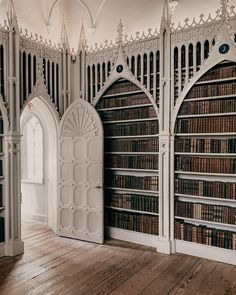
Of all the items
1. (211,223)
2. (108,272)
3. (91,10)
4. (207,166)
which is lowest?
(108,272)

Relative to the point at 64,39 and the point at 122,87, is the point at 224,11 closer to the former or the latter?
the point at 122,87

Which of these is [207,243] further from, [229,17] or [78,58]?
[78,58]

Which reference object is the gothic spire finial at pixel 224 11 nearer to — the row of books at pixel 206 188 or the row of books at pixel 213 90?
the row of books at pixel 213 90

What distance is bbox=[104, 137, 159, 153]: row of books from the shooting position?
433 cm

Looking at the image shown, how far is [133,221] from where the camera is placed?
179 inches

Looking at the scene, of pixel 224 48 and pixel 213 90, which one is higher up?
pixel 224 48

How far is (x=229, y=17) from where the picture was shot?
364 centimetres

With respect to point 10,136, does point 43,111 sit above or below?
above

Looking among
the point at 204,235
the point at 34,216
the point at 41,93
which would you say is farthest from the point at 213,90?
the point at 34,216

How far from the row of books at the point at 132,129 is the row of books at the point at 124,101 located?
1.05ft

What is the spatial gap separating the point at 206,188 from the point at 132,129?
1.43 m

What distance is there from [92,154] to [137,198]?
1.00 m

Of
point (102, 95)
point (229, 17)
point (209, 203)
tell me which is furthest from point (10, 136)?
point (229, 17)

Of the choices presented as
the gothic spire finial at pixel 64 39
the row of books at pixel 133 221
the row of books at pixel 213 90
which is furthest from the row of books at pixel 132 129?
the gothic spire finial at pixel 64 39
